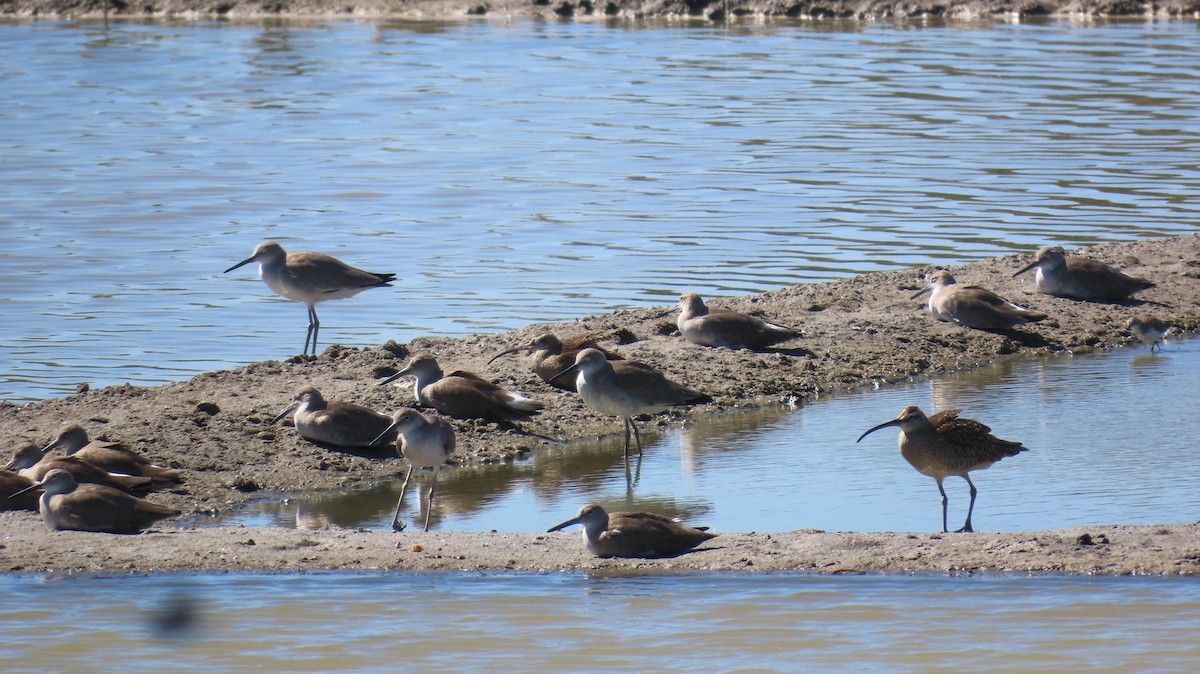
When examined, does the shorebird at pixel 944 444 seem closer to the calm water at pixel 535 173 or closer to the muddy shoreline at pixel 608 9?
the calm water at pixel 535 173

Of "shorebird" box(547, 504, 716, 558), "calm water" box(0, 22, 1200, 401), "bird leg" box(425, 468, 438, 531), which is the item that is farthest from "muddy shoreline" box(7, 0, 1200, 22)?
"shorebird" box(547, 504, 716, 558)

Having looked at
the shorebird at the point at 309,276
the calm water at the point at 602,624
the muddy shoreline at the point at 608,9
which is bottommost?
the calm water at the point at 602,624

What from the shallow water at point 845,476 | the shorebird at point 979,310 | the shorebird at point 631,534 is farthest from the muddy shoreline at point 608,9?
the shorebird at point 631,534

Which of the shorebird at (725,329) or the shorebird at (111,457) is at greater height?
the shorebird at (725,329)

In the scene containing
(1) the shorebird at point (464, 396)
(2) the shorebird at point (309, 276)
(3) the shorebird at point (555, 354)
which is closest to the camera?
(1) the shorebird at point (464, 396)

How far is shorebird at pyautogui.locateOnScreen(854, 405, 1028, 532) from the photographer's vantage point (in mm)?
8555

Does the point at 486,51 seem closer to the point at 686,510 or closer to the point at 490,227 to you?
the point at 490,227

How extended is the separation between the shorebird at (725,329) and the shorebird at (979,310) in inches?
57.1

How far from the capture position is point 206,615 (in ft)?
24.6

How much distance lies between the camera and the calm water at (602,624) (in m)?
6.95

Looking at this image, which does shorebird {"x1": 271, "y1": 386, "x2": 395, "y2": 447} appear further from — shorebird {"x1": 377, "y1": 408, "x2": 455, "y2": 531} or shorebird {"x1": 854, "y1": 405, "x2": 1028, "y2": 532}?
shorebird {"x1": 854, "y1": 405, "x2": 1028, "y2": 532}

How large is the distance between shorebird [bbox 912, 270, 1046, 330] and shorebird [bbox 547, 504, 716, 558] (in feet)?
18.2

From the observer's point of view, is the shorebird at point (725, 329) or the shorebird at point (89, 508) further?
the shorebird at point (725, 329)

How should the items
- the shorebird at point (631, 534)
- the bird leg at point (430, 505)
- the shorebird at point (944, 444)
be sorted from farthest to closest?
1. the bird leg at point (430, 505)
2. the shorebird at point (944, 444)
3. the shorebird at point (631, 534)
